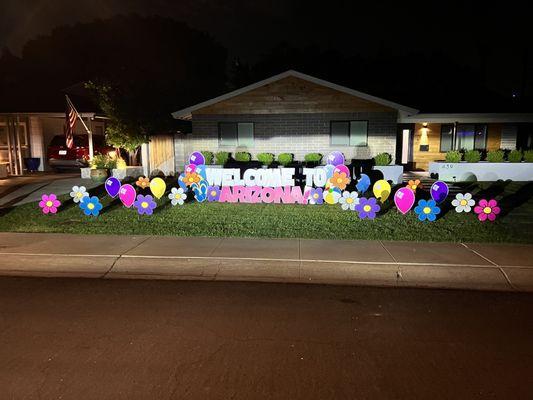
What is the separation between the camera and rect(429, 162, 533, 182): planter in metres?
16.8

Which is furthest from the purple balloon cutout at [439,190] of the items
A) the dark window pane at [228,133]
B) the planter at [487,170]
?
the dark window pane at [228,133]

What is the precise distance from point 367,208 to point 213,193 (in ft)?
13.2

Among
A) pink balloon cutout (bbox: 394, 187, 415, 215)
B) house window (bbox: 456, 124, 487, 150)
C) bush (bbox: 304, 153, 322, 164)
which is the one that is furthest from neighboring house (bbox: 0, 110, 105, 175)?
house window (bbox: 456, 124, 487, 150)

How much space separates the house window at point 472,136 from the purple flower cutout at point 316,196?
1144cm

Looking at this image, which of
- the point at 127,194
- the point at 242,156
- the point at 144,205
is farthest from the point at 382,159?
the point at 127,194

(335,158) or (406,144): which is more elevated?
(406,144)

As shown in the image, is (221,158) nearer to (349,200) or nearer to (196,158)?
(196,158)

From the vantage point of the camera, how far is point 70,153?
18.7 meters

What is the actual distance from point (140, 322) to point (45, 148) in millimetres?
17987

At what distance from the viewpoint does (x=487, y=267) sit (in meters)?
6.93

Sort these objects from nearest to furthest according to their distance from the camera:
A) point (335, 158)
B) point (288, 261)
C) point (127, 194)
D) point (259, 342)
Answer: point (259, 342) < point (288, 261) < point (127, 194) < point (335, 158)

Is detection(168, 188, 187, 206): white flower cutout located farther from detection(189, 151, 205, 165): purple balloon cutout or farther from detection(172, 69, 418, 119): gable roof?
detection(172, 69, 418, 119): gable roof

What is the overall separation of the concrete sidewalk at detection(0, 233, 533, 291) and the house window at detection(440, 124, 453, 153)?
13365 mm

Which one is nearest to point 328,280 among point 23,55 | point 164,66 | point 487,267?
point 487,267
